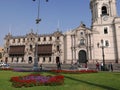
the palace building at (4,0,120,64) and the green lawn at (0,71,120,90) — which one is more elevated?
the palace building at (4,0,120,64)

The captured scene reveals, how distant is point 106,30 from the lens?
55.6m

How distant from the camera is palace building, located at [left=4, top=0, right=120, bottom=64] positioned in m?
54.0

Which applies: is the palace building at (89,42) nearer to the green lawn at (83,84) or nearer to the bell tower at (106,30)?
the bell tower at (106,30)

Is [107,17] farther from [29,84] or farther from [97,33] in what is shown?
[29,84]

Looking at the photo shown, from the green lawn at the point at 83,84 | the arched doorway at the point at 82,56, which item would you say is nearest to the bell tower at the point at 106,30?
the arched doorway at the point at 82,56

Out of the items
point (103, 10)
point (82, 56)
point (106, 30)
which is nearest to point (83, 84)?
point (82, 56)

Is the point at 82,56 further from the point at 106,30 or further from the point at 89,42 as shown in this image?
the point at 106,30

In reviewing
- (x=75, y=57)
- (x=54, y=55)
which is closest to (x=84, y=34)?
(x=75, y=57)

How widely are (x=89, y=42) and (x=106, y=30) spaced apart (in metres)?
6.49

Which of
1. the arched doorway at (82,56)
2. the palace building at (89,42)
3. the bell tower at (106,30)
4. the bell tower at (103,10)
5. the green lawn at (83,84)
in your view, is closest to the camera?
the green lawn at (83,84)

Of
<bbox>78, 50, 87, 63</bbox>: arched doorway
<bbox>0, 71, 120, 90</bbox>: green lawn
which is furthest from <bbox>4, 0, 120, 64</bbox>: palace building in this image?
<bbox>0, 71, 120, 90</bbox>: green lawn

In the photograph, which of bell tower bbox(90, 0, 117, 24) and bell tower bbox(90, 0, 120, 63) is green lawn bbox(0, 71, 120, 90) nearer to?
bell tower bbox(90, 0, 120, 63)

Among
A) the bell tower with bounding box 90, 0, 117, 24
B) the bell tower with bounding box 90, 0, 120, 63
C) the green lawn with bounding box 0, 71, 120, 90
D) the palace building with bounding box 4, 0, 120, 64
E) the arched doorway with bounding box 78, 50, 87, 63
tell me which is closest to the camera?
the green lawn with bounding box 0, 71, 120, 90

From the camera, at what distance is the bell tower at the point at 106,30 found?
53.5 m
